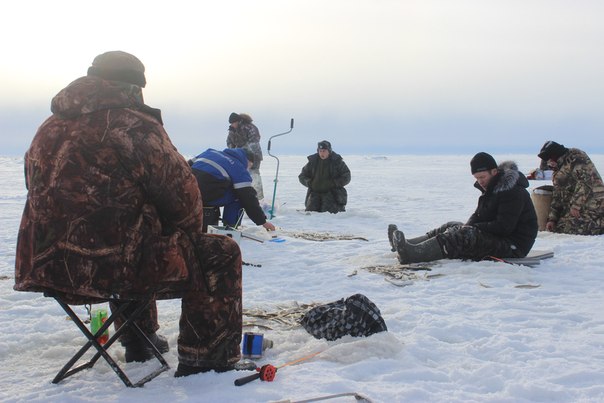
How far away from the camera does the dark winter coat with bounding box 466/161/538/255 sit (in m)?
5.89

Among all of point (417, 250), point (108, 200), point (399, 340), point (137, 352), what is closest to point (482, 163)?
point (417, 250)

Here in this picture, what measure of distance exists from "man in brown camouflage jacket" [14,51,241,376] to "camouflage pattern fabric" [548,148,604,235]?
6.65 metres

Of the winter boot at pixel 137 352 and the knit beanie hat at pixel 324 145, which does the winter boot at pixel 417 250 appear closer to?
the winter boot at pixel 137 352

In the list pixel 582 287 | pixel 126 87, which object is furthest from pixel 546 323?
pixel 126 87

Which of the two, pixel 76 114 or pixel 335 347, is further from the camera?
pixel 335 347

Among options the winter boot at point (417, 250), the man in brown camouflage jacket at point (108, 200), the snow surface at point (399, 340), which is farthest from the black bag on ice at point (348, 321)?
the winter boot at point (417, 250)

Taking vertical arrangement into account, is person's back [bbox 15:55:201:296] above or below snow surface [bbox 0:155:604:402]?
above

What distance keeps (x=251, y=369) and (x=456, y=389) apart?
1.00 meters

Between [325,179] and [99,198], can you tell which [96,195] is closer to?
[99,198]

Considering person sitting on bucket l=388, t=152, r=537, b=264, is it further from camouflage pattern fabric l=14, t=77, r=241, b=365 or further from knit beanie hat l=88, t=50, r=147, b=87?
knit beanie hat l=88, t=50, r=147, b=87

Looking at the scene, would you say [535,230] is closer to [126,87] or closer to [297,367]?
[297,367]

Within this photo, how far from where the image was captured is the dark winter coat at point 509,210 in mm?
5891

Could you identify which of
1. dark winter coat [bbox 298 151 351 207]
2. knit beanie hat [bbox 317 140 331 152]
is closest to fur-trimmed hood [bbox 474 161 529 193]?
dark winter coat [bbox 298 151 351 207]

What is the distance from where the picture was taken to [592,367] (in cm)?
310
